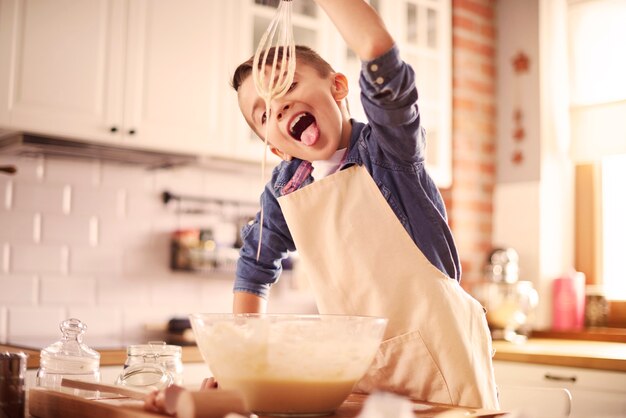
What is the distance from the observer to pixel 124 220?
9.82 ft

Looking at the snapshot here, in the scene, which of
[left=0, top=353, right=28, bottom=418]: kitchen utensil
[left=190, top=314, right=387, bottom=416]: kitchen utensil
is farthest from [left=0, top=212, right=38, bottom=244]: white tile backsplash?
[left=190, top=314, right=387, bottom=416]: kitchen utensil

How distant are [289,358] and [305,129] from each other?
0.44 metres

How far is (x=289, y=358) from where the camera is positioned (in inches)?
36.9

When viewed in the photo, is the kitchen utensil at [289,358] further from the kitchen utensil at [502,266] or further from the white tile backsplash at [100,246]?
the kitchen utensil at [502,266]

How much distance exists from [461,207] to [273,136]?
257cm

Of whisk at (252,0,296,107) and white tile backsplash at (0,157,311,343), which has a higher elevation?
whisk at (252,0,296,107)

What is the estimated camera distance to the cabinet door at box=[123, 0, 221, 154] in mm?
2709

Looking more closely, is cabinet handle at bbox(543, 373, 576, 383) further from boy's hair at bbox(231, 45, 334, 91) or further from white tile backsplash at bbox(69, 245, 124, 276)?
boy's hair at bbox(231, 45, 334, 91)

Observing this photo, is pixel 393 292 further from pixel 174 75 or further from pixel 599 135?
pixel 599 135

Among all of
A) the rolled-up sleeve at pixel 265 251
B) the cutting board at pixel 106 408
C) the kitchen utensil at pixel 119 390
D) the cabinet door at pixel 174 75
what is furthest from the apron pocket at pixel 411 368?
the cabinet door at pixel 174 75

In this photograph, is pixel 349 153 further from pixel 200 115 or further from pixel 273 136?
pixel 200 115

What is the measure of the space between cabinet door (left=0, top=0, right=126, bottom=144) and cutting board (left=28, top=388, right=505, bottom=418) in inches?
60.8

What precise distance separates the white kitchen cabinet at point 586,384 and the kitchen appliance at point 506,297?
1.43 feet

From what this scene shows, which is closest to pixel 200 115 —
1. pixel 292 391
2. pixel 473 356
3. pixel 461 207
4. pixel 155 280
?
pixel 155 280
